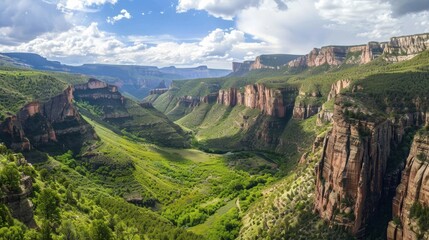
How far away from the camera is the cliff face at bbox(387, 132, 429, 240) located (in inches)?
3076

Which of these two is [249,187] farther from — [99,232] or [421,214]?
[99,232]

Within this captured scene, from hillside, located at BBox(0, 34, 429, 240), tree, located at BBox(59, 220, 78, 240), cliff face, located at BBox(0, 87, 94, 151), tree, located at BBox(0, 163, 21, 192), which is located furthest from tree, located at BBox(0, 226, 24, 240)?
cliff face, located at BBox(0, 87, 94, 151)

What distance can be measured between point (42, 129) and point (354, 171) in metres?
130

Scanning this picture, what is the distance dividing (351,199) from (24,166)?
76.8m

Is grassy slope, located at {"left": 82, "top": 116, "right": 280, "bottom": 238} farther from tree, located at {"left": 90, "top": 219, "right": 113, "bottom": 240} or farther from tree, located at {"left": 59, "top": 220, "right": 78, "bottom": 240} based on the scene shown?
tree, located at {"left": 59, "top": 220, "right": 78, "bottom": 240}

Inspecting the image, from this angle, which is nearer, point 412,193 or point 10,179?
point 10,179

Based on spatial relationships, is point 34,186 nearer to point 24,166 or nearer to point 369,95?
point 24,166

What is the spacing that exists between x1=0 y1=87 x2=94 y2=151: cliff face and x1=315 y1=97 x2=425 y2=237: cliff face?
109334mm

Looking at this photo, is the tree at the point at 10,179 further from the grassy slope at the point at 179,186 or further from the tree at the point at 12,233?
the grassy slope at the point at 179,186

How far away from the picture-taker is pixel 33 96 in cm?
19512

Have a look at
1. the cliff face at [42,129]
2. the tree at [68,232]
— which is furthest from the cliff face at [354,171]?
the cliff face at [42,129]

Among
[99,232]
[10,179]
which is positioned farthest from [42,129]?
[10,179]

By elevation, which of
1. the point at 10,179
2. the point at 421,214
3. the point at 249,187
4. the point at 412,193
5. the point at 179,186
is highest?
the point at 10,179

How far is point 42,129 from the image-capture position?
169000 mm
